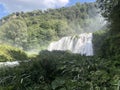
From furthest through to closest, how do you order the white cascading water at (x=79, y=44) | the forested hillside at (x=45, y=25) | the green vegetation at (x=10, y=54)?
the forested hillside at (x=45, y=25), the white cascading water at (x=79, y=44), the green vegetation at (x=10, y=54)

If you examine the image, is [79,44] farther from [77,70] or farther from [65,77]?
[65,77]

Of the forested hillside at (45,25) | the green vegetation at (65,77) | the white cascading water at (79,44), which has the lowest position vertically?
the green vegetation at (65,77)

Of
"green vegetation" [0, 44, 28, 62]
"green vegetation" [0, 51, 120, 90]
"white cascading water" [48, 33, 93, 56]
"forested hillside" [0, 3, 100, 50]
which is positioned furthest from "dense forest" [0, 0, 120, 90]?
"forested hillside" [0, 3, 100, 50]

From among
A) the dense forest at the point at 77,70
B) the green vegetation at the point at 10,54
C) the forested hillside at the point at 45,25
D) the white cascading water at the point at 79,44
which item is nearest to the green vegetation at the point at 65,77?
the dense forest at the point at 77,70

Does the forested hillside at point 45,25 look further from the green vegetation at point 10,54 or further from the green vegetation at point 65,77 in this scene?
the green vegetation at point 65,77

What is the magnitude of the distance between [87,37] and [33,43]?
74.7 feet

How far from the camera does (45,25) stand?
60.4m

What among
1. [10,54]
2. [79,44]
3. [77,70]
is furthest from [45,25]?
[77,70]

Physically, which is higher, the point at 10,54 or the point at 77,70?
the point at 10,54

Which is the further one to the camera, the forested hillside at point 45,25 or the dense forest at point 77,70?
the forested hillside at point 45,25

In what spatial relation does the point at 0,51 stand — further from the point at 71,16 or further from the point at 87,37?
the point at 71,16

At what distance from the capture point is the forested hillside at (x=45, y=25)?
192ft

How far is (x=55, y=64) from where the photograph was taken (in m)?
7.61

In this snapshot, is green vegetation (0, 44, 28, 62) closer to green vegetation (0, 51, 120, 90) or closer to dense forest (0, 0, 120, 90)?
dense forest (0, 0, 120, 90)
